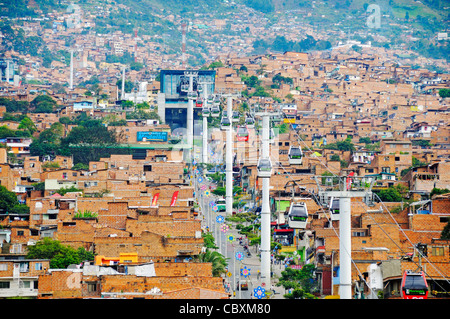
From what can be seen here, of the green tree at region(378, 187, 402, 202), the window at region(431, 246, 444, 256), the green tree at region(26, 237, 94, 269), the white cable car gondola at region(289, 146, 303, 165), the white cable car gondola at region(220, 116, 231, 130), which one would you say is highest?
the white cable car gondola at region(220, 116, 231, 130)

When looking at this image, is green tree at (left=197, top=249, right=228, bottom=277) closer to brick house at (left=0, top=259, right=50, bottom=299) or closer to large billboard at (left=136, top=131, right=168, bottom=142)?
brick house at (left=0, top=259, right=50, bottom=299)

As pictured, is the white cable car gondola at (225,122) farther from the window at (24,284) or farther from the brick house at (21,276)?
the window at (24,284)

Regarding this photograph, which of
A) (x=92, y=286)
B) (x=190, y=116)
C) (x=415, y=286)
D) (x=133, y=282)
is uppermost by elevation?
(x=190, y=116)

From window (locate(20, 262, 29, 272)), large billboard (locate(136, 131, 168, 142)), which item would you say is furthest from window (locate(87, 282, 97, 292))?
large billboard (locate(136, 131, 168, 142))

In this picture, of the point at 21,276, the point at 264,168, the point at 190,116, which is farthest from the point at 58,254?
the point at 190,116

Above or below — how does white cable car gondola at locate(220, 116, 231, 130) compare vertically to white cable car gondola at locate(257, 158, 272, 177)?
above

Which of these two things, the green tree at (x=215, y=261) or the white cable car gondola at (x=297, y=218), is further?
the green tree at (x=215, y=261)

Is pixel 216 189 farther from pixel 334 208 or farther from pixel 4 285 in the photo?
pixel 334 208

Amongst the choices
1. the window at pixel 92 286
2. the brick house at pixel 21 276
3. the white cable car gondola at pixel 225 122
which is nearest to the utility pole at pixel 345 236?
the window at pixel 92 286

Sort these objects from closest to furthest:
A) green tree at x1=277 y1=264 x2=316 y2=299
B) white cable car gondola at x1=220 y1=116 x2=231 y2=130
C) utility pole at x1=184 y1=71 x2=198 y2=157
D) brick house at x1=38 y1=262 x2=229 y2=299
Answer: brick house at x1=38 y1=262 x2=229 y2=299 → green tree at x1=277 y1=264 x2=316 y2=299 → white cable car gondola at x1=220 y1=116 x2=231 y2=130 → utility pole at x1=184 y1=71 x2=198 y2=157
